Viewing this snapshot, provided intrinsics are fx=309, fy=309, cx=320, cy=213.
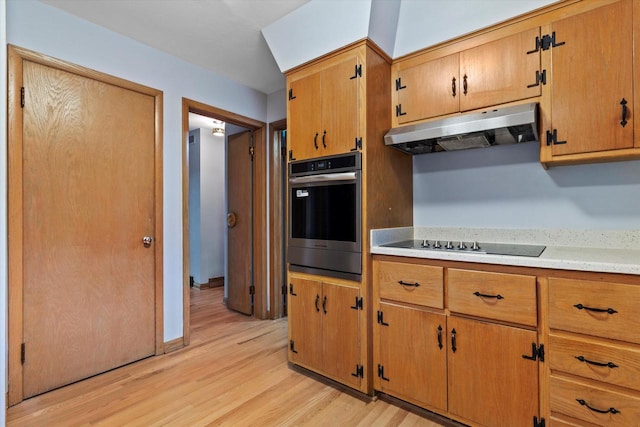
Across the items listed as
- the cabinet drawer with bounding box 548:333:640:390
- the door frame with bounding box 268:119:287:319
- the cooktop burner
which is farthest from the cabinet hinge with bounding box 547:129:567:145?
the door frame with bounding box 268:119:287:319

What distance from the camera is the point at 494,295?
149 cm

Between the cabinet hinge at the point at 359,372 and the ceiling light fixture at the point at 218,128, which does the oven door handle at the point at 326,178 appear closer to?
the cabinet hinge at the point at 359,372

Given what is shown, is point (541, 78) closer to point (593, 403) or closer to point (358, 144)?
point (358, 144)

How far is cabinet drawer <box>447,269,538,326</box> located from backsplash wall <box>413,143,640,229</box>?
67 cm

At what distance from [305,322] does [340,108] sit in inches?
58.0

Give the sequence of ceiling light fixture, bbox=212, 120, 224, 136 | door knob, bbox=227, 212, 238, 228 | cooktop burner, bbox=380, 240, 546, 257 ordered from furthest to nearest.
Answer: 1. ceiling light fixture, bbox=212, 120, 224, 136
2. door knob, bbox=227, 212, 238, 228
3. cooktop burner, bbox=380, 240, 546, 257

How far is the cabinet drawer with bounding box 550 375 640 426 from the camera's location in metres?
1.22

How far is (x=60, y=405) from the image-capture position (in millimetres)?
1844

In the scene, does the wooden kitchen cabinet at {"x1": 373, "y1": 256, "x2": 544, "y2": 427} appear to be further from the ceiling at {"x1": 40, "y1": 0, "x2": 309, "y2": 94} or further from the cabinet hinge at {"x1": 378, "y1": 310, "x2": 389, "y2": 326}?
the ceiling at {"x1": 40, "y1": 0, "x2": 309, "y2": 94}

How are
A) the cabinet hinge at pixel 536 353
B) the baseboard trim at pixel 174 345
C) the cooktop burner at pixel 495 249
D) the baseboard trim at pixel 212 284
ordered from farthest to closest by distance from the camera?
the baseboard trim at pixel 212 284, the baseboard trim at pixel 174 345, the cooktop burner at pixel 495 249, the cabinet hinge at pixel 536 353

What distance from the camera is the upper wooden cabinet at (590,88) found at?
148 centimetres

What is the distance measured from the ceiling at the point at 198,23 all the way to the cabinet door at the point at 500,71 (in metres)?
1.15

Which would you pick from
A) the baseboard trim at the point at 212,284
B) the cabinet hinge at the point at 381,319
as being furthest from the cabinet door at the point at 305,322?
the baseboard trim at the point at 212,284

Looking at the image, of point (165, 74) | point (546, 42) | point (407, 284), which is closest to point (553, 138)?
point (546, 42)
